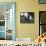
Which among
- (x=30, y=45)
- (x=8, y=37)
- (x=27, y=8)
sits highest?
(x=27, y=8)

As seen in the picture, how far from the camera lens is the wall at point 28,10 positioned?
4.97 meters

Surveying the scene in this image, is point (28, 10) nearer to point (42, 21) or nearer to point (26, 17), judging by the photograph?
point (26, 17)

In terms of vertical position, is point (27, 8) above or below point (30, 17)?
above

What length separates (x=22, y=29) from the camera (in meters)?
5.05

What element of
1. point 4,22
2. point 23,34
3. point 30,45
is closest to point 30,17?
point 23,34

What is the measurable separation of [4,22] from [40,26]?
1306 millimetres

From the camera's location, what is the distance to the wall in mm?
4973

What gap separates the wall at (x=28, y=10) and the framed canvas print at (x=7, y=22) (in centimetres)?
20

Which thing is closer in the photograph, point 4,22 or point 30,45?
point 30,45

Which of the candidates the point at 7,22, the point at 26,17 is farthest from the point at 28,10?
the point at 7,22

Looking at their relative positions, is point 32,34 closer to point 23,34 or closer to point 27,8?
point 23,34

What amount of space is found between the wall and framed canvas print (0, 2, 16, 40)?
20 centimetres

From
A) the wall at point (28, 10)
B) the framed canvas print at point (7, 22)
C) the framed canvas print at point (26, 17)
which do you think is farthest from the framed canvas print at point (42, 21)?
the framed canvas print at point (7, 22)

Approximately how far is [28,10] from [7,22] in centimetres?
88
